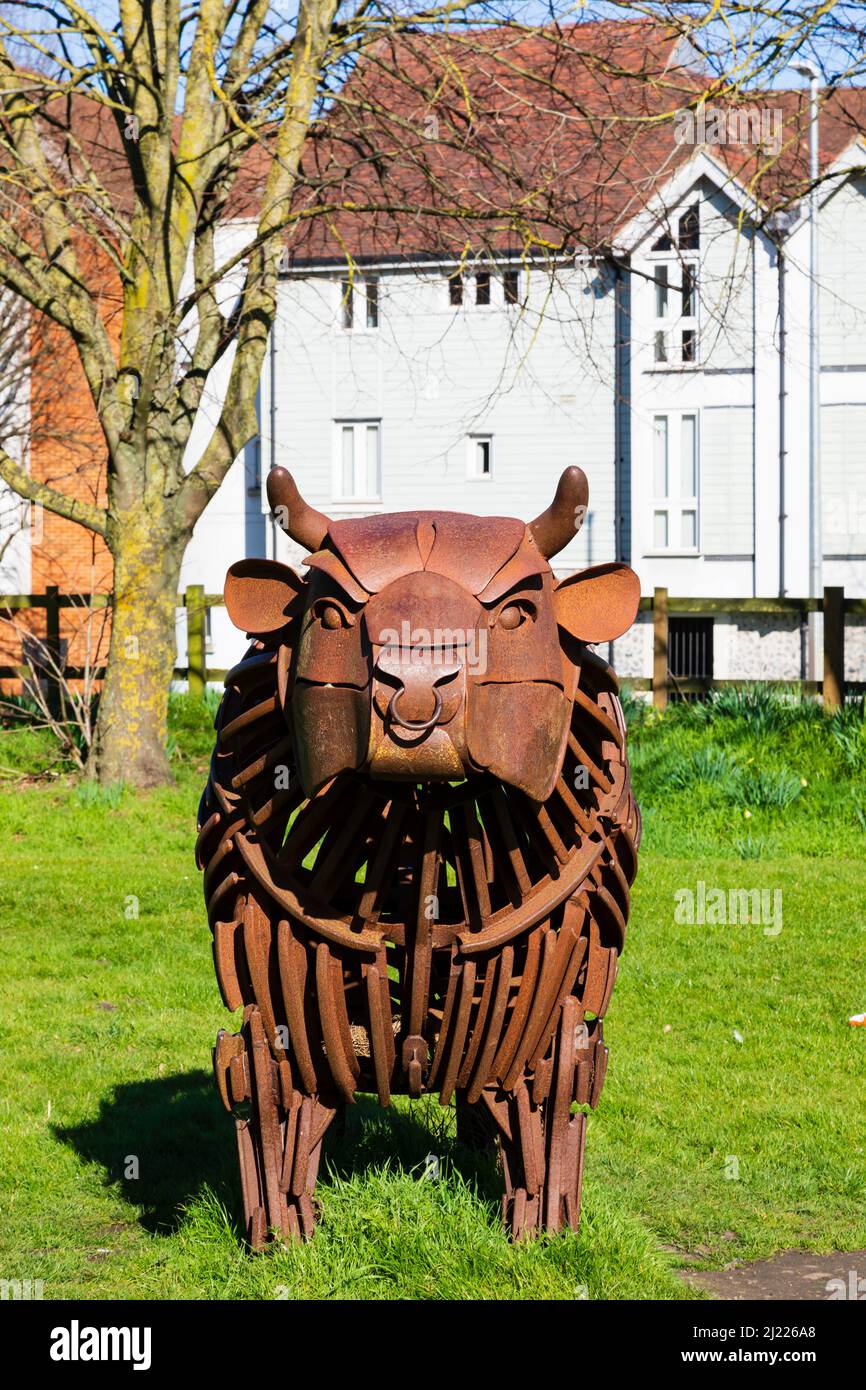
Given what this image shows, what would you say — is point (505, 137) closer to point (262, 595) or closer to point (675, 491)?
point (262, 595)

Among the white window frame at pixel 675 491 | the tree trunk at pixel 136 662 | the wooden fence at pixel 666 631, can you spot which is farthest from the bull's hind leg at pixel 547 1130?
the white window frame at pixel 675 491

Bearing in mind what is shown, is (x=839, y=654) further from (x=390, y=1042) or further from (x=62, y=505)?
(x=390, y=1042)

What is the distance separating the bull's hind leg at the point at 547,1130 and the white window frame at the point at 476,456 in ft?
69.0

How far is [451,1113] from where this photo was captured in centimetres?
521

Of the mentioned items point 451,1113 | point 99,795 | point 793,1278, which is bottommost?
point 793,1278

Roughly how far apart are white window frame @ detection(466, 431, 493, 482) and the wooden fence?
1062 cm

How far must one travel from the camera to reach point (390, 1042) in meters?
3.78

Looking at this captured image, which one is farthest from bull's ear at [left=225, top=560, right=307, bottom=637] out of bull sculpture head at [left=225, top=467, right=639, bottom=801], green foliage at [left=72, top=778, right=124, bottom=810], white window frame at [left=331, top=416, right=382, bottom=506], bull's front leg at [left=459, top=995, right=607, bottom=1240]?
white window frame at [left=331, top=416, right=382, bottom=506]

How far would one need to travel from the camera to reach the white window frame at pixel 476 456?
24531mm

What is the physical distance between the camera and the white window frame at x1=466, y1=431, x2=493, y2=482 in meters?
24.5

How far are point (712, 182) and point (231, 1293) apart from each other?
21705 mm

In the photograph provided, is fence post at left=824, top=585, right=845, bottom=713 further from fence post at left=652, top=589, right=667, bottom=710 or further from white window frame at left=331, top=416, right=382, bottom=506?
white window frame at left=331, top=416, right=382, bottom=506

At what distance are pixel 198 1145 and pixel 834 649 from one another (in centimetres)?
824

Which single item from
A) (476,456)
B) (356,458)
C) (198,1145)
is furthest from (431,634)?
(356,458)
